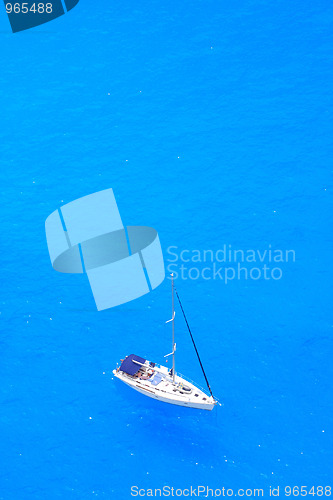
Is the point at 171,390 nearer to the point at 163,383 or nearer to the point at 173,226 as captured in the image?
the point at 163,383

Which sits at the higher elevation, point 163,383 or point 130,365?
point 130,365

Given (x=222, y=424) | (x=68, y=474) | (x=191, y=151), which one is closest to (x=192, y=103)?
(x=191, y=151)

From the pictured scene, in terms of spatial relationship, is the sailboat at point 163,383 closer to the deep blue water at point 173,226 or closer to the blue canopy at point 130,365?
the blue canopy at point 130,365

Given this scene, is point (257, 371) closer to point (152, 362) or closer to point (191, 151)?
point (152, 362)

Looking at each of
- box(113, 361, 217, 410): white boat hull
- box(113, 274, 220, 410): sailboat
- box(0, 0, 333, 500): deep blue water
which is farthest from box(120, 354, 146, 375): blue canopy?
box(0, 0, 333, 500): deep blue water

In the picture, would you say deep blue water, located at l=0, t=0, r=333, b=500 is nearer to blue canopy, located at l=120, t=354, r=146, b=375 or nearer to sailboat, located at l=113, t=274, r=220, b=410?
sailboat, located at l=113, t=274, r=220, b=410

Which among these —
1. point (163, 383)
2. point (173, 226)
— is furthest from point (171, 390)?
point (173, 226)

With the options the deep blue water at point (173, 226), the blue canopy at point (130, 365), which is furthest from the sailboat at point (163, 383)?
the deep blue water at point (173, 226)
